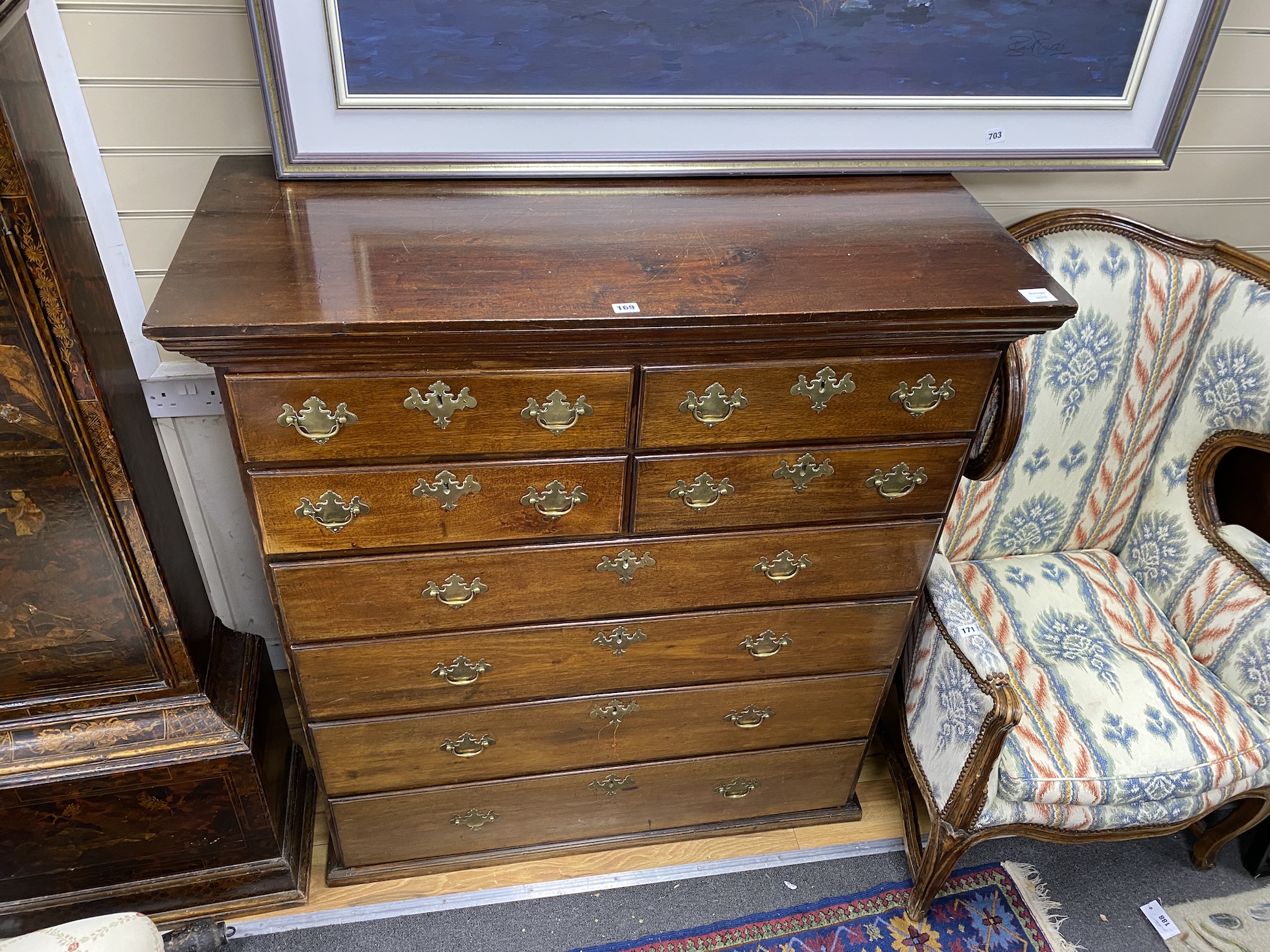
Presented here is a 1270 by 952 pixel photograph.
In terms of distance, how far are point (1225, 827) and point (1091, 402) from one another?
3.05 ft

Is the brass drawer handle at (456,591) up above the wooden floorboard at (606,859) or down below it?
above

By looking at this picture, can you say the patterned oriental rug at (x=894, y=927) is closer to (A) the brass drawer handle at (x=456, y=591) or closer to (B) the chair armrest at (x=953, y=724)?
(B) the chair armrest at (x=953, y=724)

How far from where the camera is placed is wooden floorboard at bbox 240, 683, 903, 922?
187 centimetres

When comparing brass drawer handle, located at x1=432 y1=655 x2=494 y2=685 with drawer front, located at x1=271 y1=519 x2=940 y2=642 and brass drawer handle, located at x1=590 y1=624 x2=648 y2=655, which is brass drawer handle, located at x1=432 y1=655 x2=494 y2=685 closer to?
drawer front, located at x1=271 y1=519 x2=940 y2=642

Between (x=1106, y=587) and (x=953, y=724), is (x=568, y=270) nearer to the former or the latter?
(x=953, y=724)

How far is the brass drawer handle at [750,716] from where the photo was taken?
176 centimetres

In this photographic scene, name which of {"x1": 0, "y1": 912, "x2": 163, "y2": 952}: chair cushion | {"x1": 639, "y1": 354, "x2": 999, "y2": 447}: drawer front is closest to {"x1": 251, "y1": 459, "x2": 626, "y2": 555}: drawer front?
{"x1": 639, "y1": 354, "x2": 999, "y2": 447}: drawer front

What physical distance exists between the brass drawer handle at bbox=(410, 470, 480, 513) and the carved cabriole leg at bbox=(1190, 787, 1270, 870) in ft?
Result: 5.17

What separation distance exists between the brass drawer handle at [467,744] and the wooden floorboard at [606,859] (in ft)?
1.30

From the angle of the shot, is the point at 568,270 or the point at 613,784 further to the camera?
the point at 613,784

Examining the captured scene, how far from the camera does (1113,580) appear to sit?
1968 millimetres

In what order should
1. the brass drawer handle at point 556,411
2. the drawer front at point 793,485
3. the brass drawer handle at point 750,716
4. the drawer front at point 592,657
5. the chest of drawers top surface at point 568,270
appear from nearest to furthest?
1. the chest of drawers top surface at point 568,270
2. the brass drawer handle at point 556,411
3. the drawer front at point 793,485
4. the drawer front at point 592,657
5. the brass drawer handle at point 750,716
